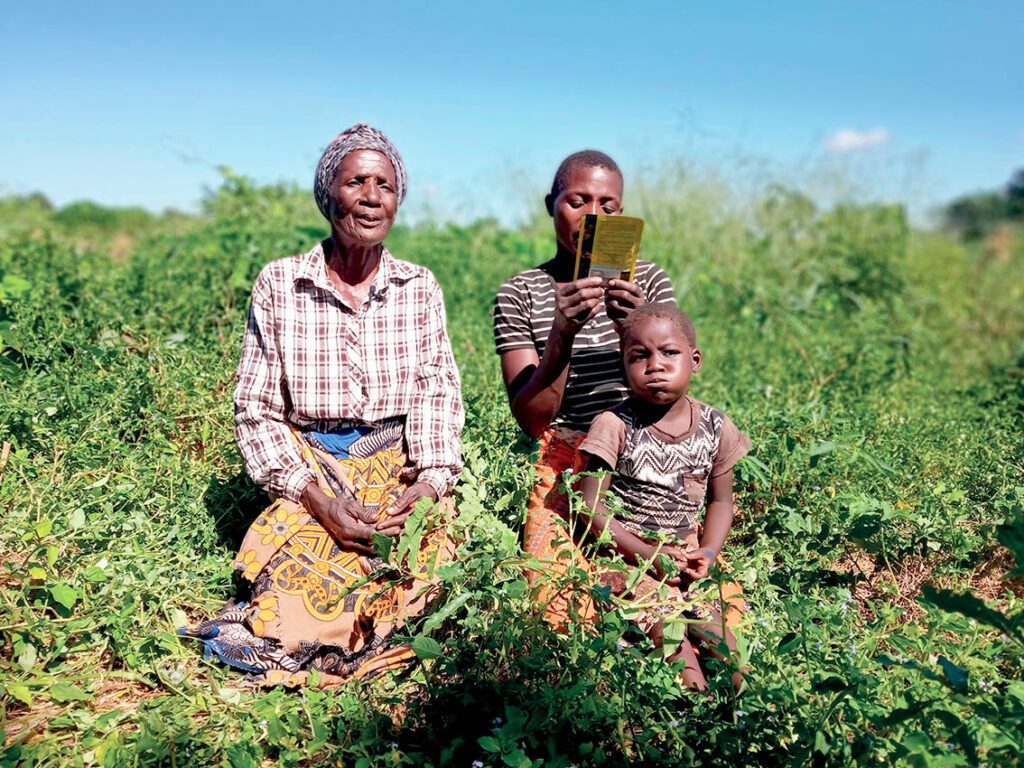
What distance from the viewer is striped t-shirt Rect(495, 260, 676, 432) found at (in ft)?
10.9

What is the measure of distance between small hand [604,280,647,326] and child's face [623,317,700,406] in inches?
4.1

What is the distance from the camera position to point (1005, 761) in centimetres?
198

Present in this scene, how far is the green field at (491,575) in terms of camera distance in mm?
2344

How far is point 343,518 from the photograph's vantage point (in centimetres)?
313

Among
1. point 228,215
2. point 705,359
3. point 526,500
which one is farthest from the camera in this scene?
point 228,215

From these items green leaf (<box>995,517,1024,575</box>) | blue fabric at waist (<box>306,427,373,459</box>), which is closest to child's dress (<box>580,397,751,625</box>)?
blue fabric at waist (<box>306,427,373,459</box>)

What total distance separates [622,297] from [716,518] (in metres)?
0.78

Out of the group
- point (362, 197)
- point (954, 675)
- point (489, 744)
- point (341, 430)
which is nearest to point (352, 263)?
point (362, 197)

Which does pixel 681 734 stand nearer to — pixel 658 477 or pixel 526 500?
pixel 658 477

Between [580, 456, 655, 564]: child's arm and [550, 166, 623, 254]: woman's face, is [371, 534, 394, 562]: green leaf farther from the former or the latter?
[550, 166, 623, 254]: woman's face

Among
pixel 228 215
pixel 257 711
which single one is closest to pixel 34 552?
pixel 257 711

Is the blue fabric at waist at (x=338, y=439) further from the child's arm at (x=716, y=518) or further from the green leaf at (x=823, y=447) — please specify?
the green leaf at (x=823, y=447)

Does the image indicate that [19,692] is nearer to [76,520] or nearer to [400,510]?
[76,520]

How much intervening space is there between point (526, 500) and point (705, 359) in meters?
3.16
